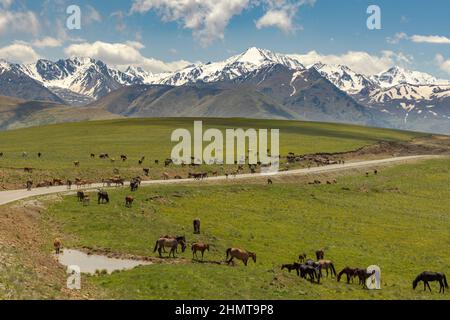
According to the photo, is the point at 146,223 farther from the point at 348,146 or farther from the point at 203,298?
the point at 348,146

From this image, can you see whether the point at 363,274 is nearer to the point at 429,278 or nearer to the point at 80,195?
the point at 429,278

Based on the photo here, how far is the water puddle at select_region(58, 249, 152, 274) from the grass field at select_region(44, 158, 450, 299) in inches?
79.6

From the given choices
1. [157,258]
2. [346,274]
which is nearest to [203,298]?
[157,258]

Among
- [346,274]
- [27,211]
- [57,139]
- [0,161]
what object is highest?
[57,139]

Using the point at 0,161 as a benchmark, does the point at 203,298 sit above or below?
below

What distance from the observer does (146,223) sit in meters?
50.7

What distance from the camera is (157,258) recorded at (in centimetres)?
3881

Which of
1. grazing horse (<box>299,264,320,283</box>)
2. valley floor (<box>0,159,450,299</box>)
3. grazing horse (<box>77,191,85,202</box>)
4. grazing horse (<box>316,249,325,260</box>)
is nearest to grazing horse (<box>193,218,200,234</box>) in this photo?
valley floor (<box>0,159,450,299</box>)

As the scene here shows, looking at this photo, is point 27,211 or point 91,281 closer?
point 91,281
